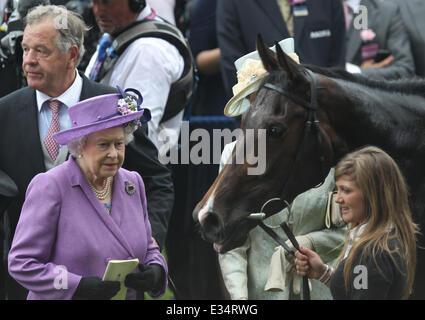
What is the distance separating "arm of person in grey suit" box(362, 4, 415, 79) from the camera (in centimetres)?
712

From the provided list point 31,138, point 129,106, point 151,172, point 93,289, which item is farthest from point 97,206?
point 151,172

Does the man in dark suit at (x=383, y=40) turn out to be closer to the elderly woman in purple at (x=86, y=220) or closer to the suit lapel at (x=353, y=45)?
the suit lapel at (x=353, y=45)

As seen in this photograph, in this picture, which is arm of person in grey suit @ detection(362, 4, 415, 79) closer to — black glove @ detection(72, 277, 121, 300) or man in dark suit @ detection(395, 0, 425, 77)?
man in dark suit @ detection(395, 0, 425, 77)

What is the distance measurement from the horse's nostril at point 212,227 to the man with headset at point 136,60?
1748 mm

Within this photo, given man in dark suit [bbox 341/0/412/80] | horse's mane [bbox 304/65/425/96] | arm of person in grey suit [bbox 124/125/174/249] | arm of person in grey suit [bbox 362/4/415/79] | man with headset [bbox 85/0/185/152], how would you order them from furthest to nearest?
man in dark suit [bbox 341/0/412/80] < arm of person in grey suit [bbox 362/4/415/79] < man with headset [bbox 85/0/185/152] < arm of person in grey suit [bbox 124/125/174/249] < horse's mane [bbox 304/65/425/96]

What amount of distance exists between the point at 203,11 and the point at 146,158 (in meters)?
2.40

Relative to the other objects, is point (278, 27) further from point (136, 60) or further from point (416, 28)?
point (416, 28)

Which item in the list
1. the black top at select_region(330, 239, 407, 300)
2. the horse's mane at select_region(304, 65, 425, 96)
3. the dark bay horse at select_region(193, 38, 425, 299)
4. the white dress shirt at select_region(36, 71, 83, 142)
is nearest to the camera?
the black top at select_region(330, 239, 407, 300)

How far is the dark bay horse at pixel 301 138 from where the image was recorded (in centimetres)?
455

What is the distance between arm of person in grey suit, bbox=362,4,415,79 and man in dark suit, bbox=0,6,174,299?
2.78 meters

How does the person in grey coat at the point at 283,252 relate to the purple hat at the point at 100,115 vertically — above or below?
below

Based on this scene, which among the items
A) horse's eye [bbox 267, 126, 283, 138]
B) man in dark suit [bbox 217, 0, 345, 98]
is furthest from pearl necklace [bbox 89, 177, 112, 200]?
man in dark suit [bbox 217, 0, 345, 98]

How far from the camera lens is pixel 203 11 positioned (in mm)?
7375
